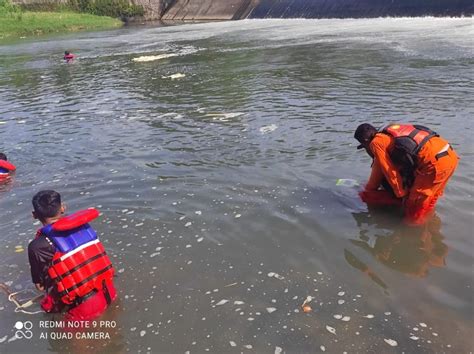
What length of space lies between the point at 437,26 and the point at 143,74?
22104 millimetres

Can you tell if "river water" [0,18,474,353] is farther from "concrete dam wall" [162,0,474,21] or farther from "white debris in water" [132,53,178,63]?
"concrete dam wall" [162,0,474,21]

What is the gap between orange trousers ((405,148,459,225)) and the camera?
273 inches

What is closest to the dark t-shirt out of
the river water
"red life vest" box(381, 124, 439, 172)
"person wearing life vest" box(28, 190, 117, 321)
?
"person wearing life vest" box(28, 190, 117, 321)

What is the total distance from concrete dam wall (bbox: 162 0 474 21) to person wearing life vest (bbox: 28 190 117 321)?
38955 millimetres

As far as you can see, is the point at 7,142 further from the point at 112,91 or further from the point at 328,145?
the point at 328,145

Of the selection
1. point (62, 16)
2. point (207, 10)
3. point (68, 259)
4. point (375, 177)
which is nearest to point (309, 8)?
point (207, 10)

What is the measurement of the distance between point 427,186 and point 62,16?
7335cm

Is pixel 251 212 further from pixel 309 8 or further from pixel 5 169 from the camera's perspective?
pixel 309 8

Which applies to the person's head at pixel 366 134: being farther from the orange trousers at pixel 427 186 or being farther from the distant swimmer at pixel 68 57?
the distant swimmer at pixel 68 57

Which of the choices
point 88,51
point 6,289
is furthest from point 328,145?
point 88,51

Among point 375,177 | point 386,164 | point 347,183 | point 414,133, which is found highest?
point 414,133

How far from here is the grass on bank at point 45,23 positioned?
62094mm

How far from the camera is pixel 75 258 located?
5348mm

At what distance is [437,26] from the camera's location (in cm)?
3356
